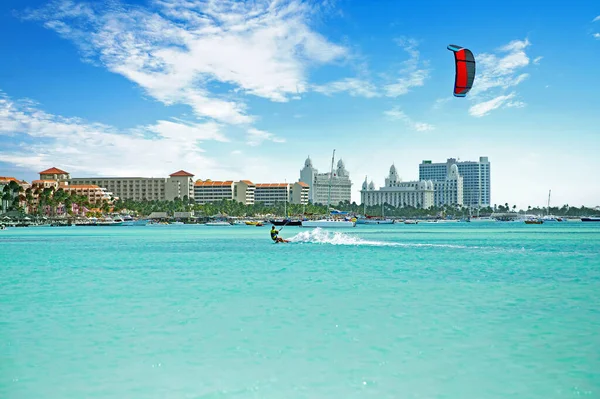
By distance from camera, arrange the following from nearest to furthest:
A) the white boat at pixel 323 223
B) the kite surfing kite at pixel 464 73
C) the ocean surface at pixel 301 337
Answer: the ocean surface at pixel 301 337
the kite surfing kite at pixel 464 73
the white boat at pixel 323 223

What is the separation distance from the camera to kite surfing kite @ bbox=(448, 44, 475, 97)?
2945 centimetres

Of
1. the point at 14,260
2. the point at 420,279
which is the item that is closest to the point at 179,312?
the point at 420,279

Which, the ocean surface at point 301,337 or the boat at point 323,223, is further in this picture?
the boat at point 323,223

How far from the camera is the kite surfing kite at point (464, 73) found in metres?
29.5

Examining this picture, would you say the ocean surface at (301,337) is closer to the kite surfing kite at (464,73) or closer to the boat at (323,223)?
the kite surfing kite at (464,73)

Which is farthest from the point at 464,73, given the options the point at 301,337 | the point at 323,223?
the point at 323,223

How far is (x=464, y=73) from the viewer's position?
97.1 ft

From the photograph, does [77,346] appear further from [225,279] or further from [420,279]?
[420,279]

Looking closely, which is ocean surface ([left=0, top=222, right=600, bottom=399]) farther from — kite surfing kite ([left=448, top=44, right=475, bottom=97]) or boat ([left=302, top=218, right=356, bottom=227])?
boat ([left=302, top=218, right=356, bottom=227])

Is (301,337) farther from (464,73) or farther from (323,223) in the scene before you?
(323,223)

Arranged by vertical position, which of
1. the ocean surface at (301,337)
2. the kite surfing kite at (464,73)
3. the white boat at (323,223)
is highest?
the kite surfing kite at (464,73)

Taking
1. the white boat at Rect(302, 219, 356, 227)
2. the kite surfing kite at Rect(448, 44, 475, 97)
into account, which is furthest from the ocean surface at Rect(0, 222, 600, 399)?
the white boat at Rect(302, 219, 356, 227)

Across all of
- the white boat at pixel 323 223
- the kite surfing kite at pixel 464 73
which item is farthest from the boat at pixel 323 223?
the kite surfing kite at pixel 464 73

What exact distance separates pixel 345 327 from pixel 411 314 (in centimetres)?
336
